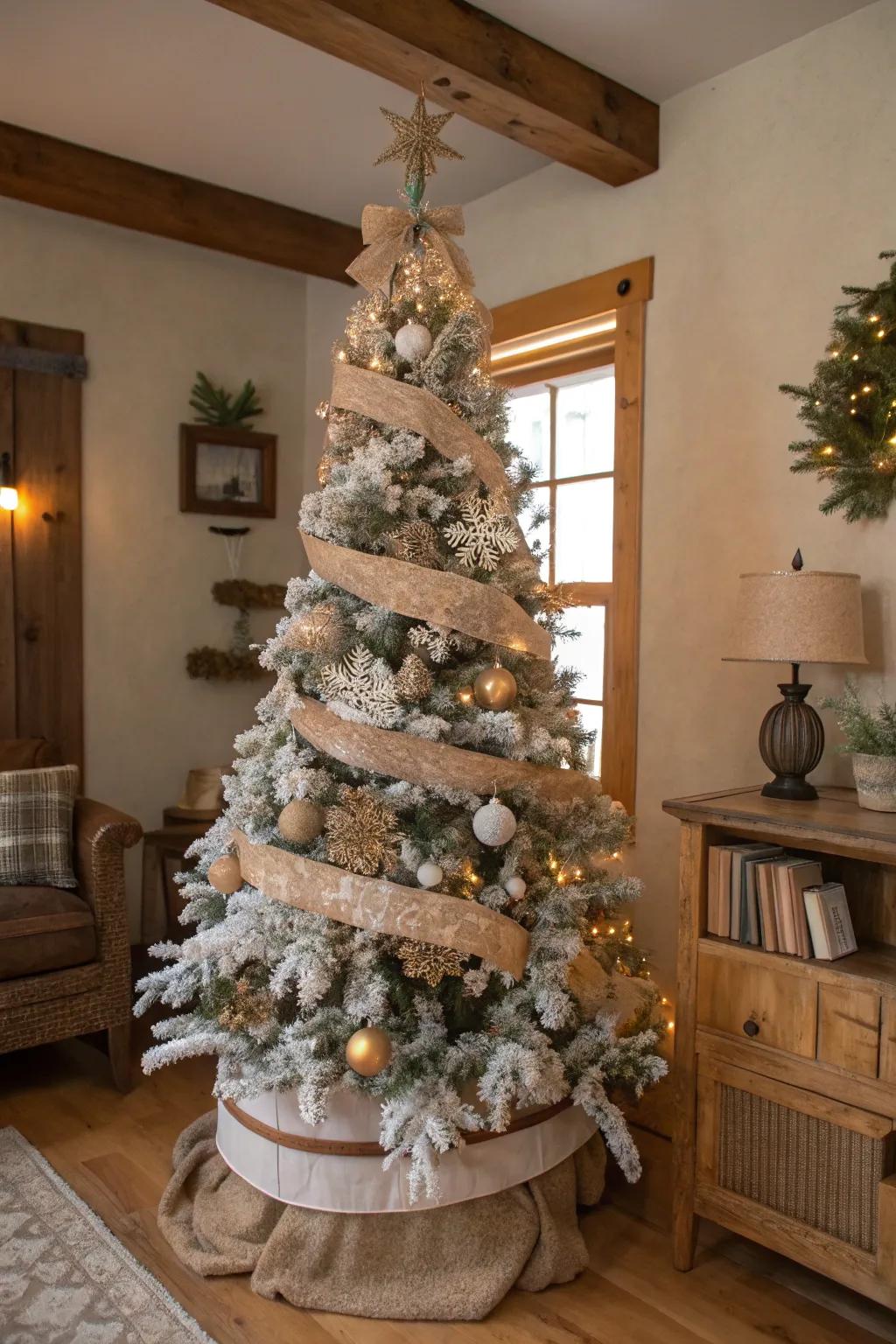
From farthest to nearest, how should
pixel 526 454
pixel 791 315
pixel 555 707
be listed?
pixel 526 454 → pixel 791 315 → pixel 555 707

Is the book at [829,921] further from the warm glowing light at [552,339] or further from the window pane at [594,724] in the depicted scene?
the warm glowing light at [552,339]

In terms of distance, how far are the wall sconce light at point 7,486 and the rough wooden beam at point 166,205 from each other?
852 millimetres

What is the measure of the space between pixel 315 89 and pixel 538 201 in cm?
81

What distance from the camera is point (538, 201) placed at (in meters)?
3.29

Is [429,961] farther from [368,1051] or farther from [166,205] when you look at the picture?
[166,205]

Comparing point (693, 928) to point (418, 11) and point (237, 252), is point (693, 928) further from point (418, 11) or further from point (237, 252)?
point (237, 252)

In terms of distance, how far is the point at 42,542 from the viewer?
143 inches

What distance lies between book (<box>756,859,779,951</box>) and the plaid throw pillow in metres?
1.94

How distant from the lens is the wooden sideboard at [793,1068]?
1.84 meters

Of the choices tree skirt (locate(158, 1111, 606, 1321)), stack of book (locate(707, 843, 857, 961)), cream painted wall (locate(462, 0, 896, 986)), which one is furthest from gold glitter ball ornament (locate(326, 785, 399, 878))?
cream painted wall (locate(462, 0, 896, 986))

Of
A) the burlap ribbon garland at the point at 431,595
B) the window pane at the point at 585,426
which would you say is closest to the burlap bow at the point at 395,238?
the burlap ribbon garland at the point at 431,595

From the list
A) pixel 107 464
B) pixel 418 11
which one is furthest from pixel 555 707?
pixel 107 464

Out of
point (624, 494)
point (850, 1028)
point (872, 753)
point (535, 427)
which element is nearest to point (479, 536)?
point (872, 753)

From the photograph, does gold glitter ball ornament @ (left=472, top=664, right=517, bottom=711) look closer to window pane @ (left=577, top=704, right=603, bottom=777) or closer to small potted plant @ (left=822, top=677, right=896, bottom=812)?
small potted plant @ (left=822, top=677, right=896, bottom=812)
